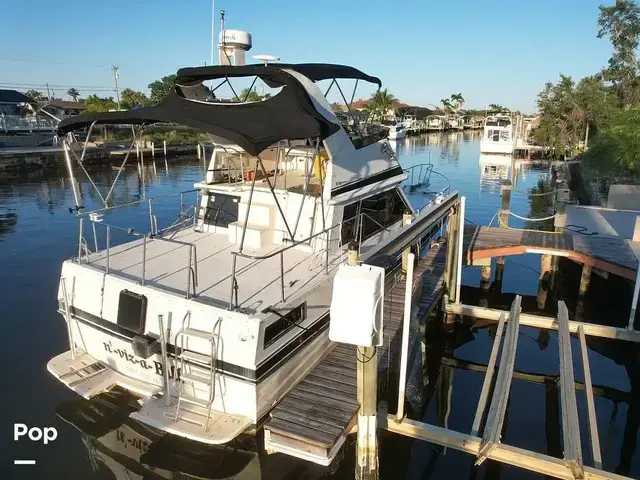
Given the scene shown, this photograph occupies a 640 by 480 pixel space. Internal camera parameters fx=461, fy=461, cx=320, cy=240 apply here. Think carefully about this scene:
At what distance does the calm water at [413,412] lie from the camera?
711cm

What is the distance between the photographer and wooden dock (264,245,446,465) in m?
5.40

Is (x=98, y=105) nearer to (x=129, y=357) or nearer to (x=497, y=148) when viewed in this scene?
(x=497, y=148)

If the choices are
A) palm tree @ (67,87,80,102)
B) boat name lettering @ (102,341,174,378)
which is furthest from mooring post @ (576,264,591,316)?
palm tree @ (67,87,80,102)

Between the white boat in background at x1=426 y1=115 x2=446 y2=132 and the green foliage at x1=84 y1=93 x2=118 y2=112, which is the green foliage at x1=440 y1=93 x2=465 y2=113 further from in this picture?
the green foliage at x1=84 y1=93 x2=118 y2=112

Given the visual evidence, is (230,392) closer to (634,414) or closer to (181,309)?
(181,309)

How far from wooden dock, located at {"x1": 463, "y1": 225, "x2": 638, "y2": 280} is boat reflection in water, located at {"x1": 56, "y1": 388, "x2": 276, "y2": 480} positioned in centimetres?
880

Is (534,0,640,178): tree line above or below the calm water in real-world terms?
above

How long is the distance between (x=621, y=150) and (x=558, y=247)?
498 inches

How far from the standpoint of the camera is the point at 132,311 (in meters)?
6.89

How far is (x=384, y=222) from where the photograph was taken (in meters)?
11.0

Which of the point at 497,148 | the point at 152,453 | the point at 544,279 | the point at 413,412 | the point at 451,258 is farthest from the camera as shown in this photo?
the point at 497,148

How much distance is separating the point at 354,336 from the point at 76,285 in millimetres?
5179

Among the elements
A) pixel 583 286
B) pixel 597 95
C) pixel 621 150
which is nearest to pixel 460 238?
pixel 583 286

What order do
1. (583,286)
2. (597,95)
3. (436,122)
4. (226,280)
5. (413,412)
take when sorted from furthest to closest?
(436,122) < (597,95) < (583,286) < (413,412) < (226,280)
